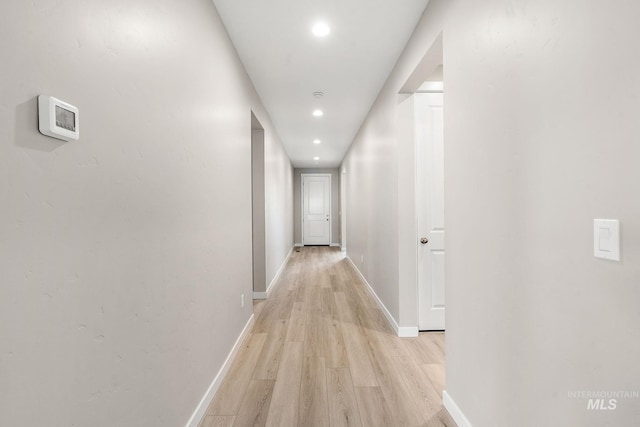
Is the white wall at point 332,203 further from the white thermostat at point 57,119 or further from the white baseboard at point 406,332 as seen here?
the white thermostat at point 57,119

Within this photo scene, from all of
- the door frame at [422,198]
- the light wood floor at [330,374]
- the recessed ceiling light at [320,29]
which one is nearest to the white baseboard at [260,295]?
the light wood floor at [330,374]

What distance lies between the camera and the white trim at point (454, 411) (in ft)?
5.03

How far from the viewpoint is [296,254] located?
25.7ft

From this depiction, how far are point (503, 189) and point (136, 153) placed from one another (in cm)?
140

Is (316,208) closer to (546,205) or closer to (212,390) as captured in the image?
(212,390)

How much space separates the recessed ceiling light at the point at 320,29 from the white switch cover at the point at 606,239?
206cm

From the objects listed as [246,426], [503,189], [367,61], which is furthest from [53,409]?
[367,61]

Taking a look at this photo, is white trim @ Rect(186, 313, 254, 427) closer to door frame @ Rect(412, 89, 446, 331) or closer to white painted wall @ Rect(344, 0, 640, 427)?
white painted wall @ Rect(344, 0, 640, 427)

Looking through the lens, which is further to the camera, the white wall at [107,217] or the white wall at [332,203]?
the white wall at [332,203]

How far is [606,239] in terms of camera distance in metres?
0.78

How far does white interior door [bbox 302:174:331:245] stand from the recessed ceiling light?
714cm

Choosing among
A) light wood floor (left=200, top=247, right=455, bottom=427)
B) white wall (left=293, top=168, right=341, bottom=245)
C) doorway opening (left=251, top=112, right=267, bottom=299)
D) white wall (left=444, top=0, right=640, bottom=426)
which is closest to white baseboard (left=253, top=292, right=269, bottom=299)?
doorway opening (left=251, top=112, right=267, bottom=299)

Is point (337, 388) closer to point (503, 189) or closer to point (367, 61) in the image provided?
point (503, 189)

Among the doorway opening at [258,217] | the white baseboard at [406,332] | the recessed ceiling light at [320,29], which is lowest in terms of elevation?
the white baseboard at [406,332]
